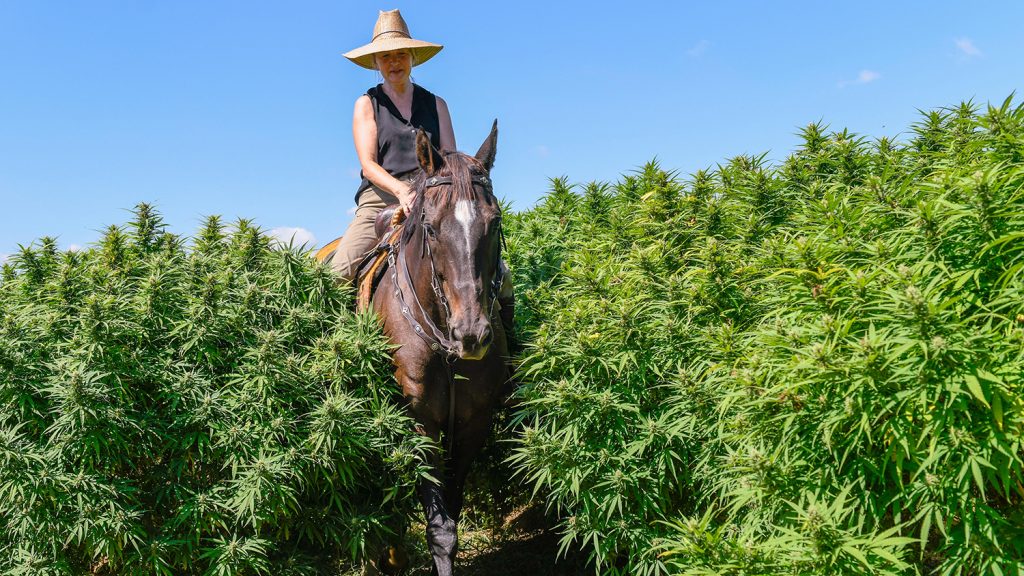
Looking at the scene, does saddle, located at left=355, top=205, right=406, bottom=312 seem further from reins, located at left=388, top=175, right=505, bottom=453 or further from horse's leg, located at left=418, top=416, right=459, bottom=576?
horse's leg, located at left=418, top=416, right=459, bottom=576

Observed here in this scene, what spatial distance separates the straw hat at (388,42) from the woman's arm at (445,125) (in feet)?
1.48

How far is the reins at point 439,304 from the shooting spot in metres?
4.58

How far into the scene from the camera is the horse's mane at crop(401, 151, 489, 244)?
14.8 ft

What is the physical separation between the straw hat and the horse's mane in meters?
1.68

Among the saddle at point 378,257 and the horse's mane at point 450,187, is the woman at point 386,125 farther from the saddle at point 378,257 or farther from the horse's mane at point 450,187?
the horse's mane at point 450,187

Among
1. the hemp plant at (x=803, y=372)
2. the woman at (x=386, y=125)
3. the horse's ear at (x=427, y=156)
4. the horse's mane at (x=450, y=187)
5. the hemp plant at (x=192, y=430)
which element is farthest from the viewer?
the woman at (x=386, y=125)

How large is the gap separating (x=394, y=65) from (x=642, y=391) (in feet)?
11.3

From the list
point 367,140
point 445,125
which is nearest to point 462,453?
point 367,140

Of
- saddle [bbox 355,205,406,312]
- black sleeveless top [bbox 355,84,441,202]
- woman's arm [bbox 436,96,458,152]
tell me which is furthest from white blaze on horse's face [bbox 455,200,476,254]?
woman's arm [bbox 436,96,458,152]

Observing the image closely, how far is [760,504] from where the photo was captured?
3506 mm

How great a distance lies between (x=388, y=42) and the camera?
20.2 ft

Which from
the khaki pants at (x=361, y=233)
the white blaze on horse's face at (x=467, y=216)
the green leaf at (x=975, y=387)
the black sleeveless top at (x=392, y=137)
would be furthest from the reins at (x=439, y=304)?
the green leaf at (x=975, y=387)

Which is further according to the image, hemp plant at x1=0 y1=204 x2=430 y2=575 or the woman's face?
the woman's face

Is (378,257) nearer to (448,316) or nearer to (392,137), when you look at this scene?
(392,137)
